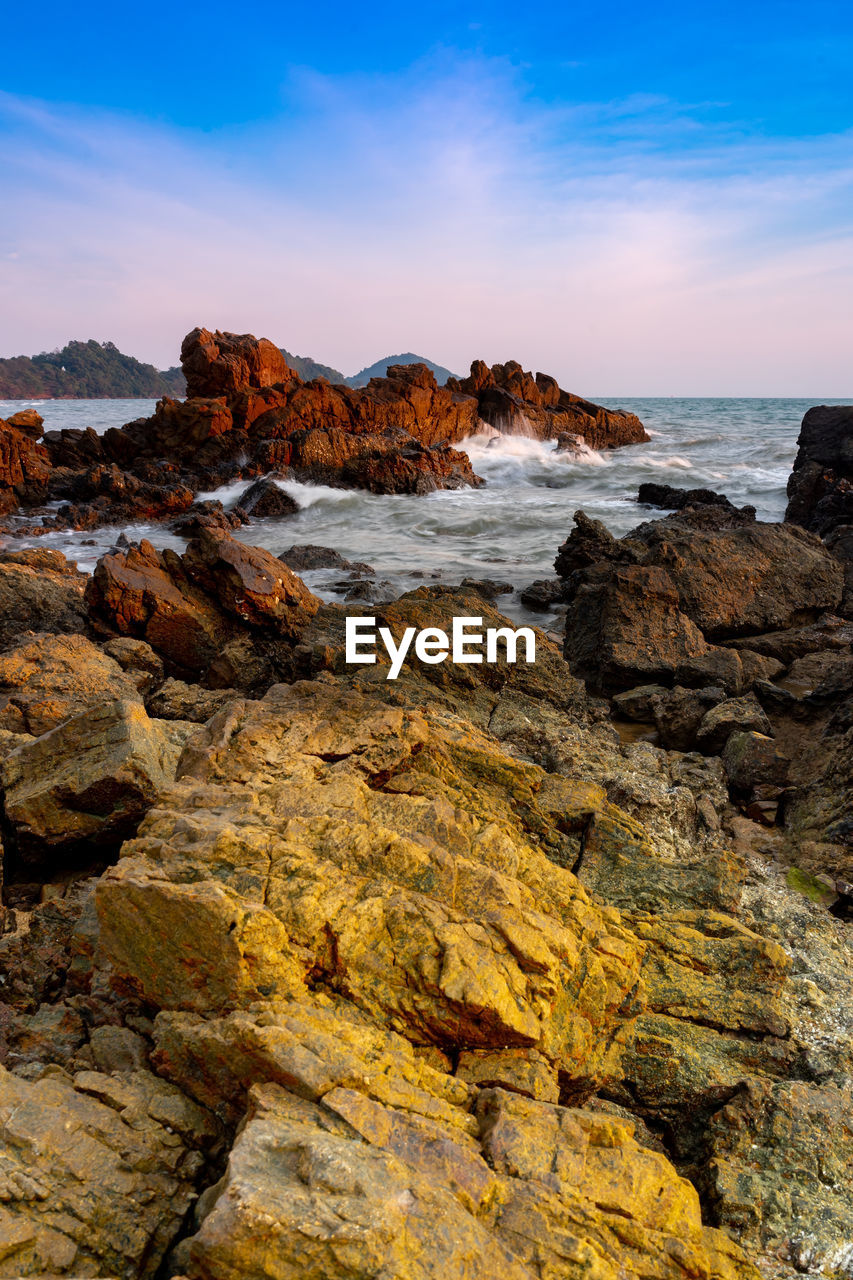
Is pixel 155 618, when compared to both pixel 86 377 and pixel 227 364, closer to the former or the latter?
pixel 227 364

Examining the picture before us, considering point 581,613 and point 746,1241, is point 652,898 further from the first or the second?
point 581,613

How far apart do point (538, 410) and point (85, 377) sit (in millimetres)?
107363

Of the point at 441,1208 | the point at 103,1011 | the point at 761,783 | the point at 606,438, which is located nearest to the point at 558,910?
the point at 441,1208

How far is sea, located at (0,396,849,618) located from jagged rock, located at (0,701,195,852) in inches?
355

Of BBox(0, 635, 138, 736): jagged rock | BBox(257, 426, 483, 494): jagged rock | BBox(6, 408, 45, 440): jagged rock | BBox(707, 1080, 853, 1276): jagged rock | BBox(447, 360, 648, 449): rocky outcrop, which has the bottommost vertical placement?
BBox(707, 1080, 853, 1276): jagged rock

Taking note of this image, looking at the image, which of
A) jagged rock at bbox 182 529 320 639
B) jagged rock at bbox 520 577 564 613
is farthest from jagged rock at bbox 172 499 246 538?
jagged rock at bbox 182 529 320 639

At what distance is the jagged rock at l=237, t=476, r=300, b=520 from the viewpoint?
23797 mm

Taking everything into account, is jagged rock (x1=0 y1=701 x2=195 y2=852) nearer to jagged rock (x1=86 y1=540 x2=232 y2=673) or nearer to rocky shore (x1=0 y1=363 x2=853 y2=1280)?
rocky shore (x1=0 y1=363 x2=853 y2=1280)

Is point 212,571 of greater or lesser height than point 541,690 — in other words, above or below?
above

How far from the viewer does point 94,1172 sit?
1919 millimetres

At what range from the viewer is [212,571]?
28.0 ft

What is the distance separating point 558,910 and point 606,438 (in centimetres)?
4572

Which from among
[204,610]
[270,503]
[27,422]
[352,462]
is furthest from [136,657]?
[27,422]

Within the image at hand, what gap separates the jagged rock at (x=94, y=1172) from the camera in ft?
5.81
